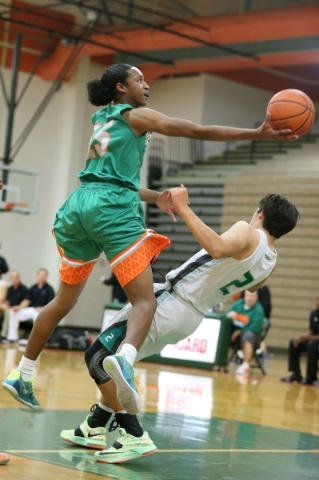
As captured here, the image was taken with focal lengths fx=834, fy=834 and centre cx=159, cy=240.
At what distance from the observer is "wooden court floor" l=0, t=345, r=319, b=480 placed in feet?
13.7

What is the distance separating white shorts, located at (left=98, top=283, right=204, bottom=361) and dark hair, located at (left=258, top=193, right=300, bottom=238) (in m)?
0.63

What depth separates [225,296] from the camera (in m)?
4.70

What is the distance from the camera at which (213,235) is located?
422 centimetres

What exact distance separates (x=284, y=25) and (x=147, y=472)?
1352 cm

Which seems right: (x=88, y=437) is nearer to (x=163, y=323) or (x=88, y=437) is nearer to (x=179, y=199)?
(x=163, y=323)

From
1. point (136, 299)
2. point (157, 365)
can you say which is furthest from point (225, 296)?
point (157, 365)

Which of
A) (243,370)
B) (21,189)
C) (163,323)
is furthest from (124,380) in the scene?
(21,189)

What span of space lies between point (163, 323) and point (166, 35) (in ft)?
48.0

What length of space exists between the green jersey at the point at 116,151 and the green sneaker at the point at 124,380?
1.00 metres

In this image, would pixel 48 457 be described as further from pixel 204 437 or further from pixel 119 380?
pixel 204 437

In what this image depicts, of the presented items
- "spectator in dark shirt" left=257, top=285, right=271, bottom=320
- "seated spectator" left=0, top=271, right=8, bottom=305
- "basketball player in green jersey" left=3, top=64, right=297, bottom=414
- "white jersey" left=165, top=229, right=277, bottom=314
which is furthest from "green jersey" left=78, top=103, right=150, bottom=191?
"seated spectator" left=0, top=271, right=8, bottom=305

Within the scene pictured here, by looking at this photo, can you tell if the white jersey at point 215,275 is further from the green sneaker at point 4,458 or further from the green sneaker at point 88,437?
the green sneaker at point 4,458

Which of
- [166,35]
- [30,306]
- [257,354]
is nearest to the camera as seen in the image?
[257,354]

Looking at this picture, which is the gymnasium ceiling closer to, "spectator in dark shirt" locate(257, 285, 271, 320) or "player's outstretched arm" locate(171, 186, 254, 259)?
"spectator in dark shirt" locate(257, 285, 271, 320)
